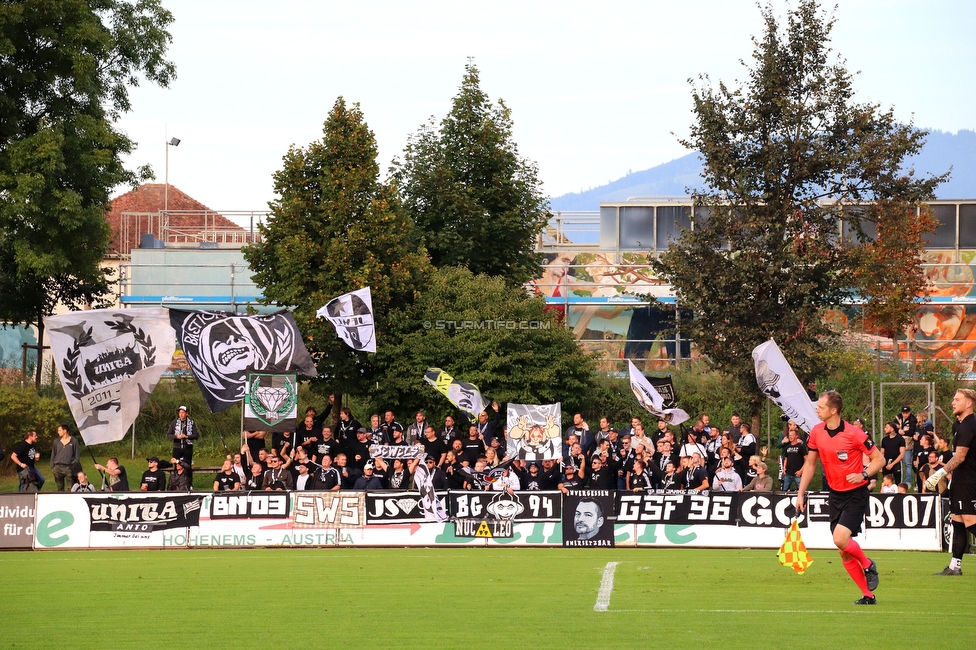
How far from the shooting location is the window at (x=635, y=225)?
4841 cm

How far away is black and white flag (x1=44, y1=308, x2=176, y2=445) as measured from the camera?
23906 millimetres

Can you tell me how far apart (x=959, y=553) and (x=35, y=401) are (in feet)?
86.5

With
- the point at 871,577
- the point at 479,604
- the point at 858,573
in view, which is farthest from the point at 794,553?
the point at 479,604

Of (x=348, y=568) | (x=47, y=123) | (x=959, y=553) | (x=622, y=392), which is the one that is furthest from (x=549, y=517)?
(x=47, y=123)

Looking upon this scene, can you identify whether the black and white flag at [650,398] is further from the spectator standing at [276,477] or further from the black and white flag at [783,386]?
the spectator standing at [276,477]

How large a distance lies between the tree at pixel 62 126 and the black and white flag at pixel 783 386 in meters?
20.6

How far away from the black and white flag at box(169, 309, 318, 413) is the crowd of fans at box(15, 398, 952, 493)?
4.29ft

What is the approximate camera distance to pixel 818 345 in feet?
92.3

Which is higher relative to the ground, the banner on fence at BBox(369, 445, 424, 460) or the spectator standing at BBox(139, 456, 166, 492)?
the banner on fence at BBox(369, 445, 424, 460)

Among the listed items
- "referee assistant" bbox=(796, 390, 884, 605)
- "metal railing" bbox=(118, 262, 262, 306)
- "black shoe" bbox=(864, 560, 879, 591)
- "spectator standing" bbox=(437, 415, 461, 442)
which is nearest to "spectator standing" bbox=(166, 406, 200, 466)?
"spectator standing" bbox=(437, 415, 461, 442)

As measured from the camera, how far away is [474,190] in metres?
36.5

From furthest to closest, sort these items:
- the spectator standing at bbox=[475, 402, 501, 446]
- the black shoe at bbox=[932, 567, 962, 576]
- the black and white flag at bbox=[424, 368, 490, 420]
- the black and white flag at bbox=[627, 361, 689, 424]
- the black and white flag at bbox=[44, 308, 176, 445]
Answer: the black and white flag at bbox=[424, 368, 490, 420] < the black and white flag at bbox=[627, 361, 689, 424] < the spectator standing at bbox=[475, 402, 501, 446] < the black and white flag at bbox=[44, 308, 176, 445] < the black shoe at bbox=[932, 567, 962, 576]

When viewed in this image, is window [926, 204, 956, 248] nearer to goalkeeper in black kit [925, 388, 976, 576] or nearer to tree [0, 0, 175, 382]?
tree [0, 0, 175, 382]

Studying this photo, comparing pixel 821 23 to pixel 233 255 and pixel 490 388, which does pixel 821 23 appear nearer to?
pixel 490 388
